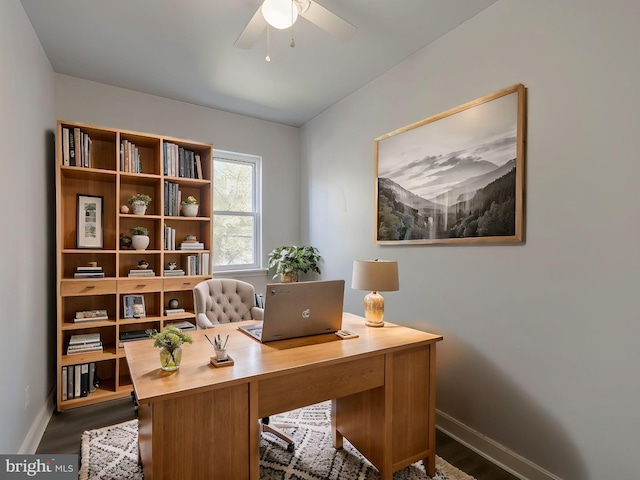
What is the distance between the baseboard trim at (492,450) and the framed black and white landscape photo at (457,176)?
1224 mm

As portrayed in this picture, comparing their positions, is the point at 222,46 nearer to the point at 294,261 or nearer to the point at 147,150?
the point at 147,150

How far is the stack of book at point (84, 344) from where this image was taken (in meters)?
2.71

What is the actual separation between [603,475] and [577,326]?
2.24 ft

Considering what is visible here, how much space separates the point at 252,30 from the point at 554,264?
206 cm

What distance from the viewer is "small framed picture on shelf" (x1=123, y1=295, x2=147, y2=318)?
2.96 metres

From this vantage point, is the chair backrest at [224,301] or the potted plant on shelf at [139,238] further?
the potted plant on shelf at [139,238]

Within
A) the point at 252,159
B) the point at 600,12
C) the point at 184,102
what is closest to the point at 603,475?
the point at 600,12

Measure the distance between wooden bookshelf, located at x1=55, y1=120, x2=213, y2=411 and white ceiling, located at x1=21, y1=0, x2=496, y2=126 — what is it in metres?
0.52

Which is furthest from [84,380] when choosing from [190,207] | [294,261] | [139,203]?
[294,261]

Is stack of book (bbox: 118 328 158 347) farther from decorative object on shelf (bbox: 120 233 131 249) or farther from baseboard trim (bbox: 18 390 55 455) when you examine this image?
decorative object on shelf (bbox: 120 233 131 249)

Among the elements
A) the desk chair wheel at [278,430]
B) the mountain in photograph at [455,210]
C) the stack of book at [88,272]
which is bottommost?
the desk chair wheel at [278,430]

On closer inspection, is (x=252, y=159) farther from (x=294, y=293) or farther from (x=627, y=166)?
(x=627, y=166)

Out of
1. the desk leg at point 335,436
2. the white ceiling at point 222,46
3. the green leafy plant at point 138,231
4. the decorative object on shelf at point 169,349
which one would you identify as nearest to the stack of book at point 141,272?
the green leafy plant at point 138,231

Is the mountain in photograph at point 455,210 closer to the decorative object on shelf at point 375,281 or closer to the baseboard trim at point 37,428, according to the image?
the decorative object on shelf at point 375,281
